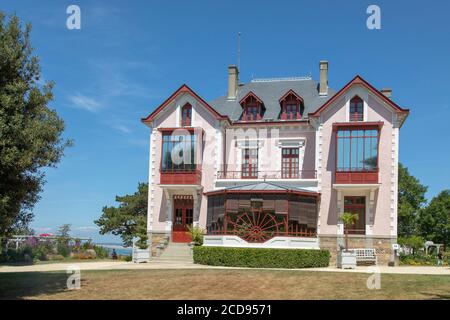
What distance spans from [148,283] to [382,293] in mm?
7984

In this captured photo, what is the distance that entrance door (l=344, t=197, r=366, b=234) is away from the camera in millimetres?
32344

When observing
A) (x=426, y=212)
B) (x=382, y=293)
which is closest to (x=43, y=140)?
(x=382, y=293)

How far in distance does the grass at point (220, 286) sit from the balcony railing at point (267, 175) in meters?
12.7

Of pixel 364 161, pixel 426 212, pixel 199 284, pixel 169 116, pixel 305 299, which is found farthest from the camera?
pixel 426 212

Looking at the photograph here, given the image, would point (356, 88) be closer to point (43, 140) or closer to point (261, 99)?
point (261, 99)

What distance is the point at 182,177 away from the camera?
34.1m

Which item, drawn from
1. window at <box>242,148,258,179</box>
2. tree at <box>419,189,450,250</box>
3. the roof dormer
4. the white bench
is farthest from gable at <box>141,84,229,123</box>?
tree at <box>419,189,450,250</box>

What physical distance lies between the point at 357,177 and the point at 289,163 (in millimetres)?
5188

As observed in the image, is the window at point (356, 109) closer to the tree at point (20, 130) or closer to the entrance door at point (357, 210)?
the entrance door at point (357, 210)

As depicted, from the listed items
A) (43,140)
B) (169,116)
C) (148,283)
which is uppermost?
(169,116)

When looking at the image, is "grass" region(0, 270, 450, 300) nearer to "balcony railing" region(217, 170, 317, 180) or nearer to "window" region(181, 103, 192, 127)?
"balcony railing" region(217, 170, 317, 180)
